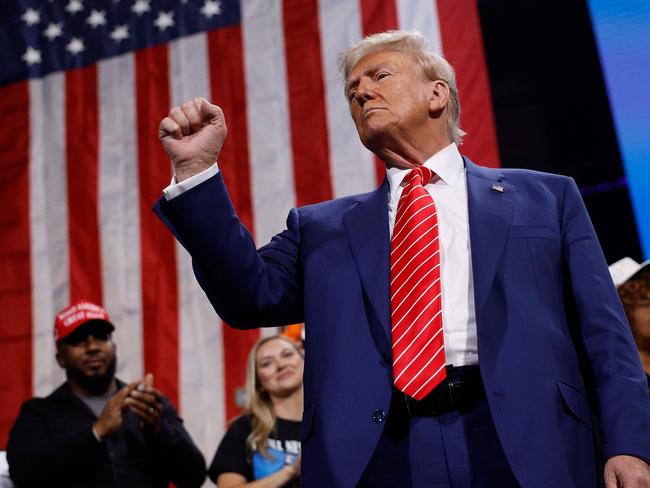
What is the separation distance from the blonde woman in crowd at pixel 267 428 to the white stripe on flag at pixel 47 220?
1.54 meters

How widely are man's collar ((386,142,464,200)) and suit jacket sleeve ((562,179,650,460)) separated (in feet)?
0.68

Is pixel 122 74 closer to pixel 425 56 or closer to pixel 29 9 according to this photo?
pixel 29 9

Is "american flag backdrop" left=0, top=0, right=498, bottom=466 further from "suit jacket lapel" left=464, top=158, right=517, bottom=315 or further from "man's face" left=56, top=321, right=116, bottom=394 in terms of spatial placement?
"suit jacket lapel" left=464, top=158, right=517, bottom=315

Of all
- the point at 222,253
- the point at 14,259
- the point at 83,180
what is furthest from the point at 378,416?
the point at 14,259

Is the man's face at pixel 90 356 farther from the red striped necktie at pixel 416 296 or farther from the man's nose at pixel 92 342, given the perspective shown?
the red striped necktie at pixel 416 296

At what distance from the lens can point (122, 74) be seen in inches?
167

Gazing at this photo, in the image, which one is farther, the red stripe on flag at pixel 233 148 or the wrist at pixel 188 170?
the red stripe on flag at pixel 233 148

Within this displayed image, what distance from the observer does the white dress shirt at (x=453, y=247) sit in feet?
3.85

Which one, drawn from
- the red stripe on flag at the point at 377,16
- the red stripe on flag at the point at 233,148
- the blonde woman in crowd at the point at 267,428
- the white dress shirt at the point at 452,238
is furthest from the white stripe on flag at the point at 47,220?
the white dress shirt at the point at 452,238

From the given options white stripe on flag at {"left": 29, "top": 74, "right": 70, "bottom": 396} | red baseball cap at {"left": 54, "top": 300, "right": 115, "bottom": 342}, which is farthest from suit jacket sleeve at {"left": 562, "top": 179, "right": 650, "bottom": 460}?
white stripe on flag at {"left": 29, "top": 74, "right": 70, "bottom": 396}

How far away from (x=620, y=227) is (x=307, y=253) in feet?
6.75

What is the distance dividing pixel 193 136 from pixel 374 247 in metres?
0.33

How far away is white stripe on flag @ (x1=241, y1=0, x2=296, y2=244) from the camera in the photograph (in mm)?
3742

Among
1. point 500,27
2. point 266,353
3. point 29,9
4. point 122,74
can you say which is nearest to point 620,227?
point 500,27
